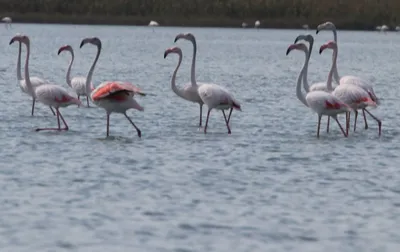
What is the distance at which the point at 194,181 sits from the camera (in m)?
11.5

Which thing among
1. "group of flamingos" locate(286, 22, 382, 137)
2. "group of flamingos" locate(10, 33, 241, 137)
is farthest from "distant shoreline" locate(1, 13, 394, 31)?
"group of flamingos" locate(10, 33, 241, 137)

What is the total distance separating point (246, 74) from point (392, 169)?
1943 cm

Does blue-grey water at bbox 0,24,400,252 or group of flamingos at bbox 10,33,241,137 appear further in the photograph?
group of flamingos at bbox 10,33,241,137

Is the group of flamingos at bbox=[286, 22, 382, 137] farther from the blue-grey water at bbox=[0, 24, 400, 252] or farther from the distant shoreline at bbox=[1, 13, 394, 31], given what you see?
the distant shoreline at bbox=[1, 13, 394, 31]

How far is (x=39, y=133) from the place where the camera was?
610 inches

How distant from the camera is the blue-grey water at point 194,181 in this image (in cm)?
884

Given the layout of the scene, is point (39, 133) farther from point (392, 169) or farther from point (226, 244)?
point (226, 244)

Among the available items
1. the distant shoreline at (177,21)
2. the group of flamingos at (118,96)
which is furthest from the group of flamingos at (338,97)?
the distant shoreline at (177,21)

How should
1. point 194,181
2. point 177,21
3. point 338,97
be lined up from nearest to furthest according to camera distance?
point 194,181, point 338,97, point 177,21

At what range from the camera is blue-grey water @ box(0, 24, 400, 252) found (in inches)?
348

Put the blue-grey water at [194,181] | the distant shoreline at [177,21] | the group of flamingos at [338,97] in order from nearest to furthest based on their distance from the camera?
the blue-grey water at [194,181] → the group of flamingos at [338,97] → the distant shoreline at [177,21]

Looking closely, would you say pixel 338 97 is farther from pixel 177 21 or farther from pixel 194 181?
pixel 177 21

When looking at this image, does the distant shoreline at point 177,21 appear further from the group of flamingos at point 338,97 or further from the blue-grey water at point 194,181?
the group of flamingos at point 338,97

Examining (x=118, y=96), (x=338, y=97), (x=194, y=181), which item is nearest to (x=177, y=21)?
(x=338, y=97)
